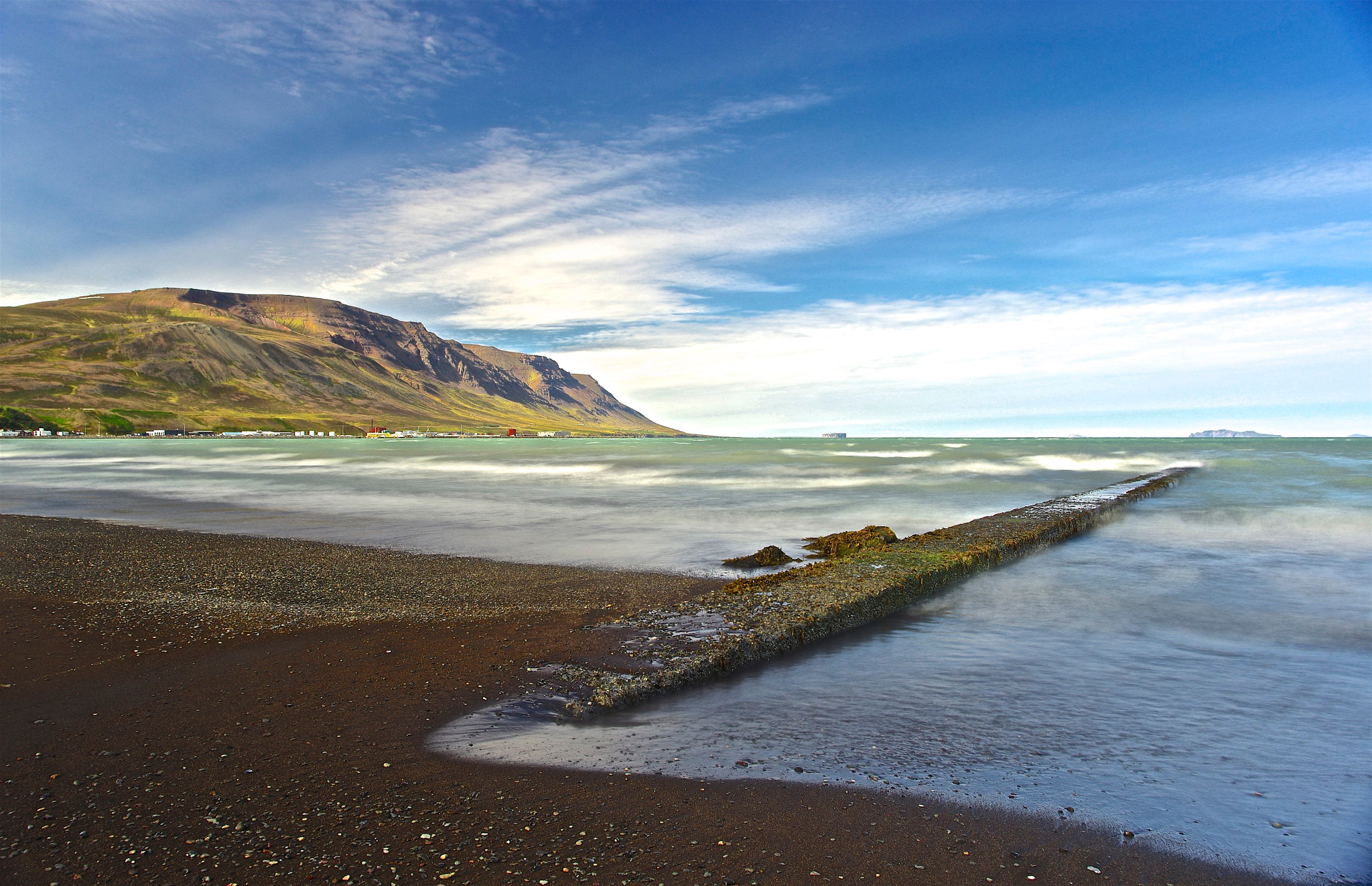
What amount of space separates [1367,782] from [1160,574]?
31.5 feet

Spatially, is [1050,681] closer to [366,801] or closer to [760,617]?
[760,617]

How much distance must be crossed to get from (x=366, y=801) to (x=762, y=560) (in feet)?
32.2

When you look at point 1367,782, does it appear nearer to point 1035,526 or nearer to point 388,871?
point 388,871

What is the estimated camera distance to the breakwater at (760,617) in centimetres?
645

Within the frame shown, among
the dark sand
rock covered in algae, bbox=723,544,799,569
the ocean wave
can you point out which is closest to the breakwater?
the dark sand

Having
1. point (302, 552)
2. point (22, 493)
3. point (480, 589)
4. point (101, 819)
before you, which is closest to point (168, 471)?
point (22, 493)

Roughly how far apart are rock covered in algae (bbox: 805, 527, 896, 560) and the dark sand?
7372 mm

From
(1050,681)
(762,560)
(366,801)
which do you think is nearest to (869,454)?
(762,560)

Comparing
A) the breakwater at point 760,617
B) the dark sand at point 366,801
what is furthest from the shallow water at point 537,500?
the dark sand at point 366,801

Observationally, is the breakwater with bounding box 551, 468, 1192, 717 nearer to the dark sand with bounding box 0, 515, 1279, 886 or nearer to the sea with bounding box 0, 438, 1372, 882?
the sea with bounding box 0, 438, 1372, 882

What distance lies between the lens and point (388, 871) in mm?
3652

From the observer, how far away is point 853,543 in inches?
562

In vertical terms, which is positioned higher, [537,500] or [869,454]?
[869,454]

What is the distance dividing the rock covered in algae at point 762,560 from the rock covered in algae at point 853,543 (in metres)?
0.99
